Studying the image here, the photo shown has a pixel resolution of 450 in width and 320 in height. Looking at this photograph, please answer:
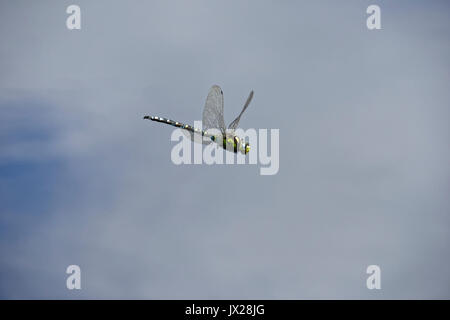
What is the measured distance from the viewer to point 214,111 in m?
49.9

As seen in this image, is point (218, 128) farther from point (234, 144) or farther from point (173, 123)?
point (173, 123)

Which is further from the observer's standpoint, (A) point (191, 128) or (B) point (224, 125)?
(A) point (191, 128)

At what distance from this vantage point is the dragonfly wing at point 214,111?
4916cm

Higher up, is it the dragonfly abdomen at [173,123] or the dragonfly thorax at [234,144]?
the dragonfly abdomen at [173,123]

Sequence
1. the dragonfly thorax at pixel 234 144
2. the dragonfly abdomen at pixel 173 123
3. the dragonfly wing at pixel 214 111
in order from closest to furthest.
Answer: the dragonfly wing at pixel 214 111 → the dragonfly thorax at pixel 234 144 → the dragonfly abdomen at pixel 173 123

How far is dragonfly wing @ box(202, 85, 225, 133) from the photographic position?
4916 centimetres

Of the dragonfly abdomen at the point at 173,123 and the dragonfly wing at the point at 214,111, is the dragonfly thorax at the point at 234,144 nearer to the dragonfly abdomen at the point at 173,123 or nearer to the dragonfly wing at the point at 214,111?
the dragonfly wing at the point at 214,111

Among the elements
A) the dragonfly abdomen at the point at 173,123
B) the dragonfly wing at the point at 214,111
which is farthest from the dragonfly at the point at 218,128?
the dragonfly abdomen at the point at 173,123

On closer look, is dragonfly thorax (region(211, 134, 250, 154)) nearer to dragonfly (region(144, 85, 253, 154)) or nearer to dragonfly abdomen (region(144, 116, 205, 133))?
dragonfly (region(144, 85, 253, 154))
